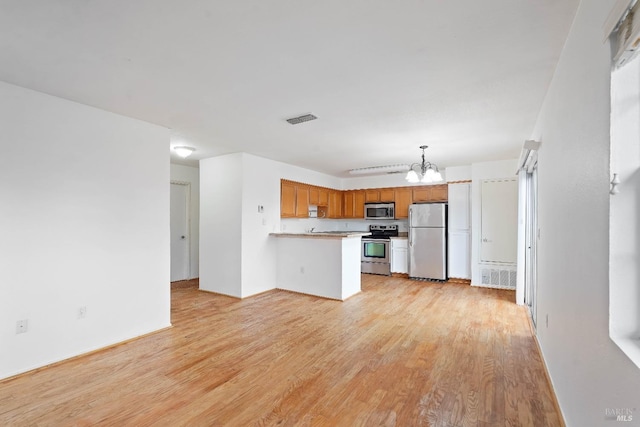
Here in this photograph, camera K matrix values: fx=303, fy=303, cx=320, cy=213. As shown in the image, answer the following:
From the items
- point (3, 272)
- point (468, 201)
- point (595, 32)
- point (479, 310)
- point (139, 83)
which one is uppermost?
point (139, 83)

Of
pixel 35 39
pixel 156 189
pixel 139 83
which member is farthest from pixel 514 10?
pixel 156 189

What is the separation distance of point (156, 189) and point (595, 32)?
394cm

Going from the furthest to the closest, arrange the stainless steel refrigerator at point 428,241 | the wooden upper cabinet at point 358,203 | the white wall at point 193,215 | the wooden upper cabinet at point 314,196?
the wooden upper cabinet at point 358,203 < the wooden upper cabinet at point 314,196 < the white wall at point 193,215 < the stainless steel refrigerator at point 428,241

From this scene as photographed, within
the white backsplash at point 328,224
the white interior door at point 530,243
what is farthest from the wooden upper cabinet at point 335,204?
the white interior door at point 530,243

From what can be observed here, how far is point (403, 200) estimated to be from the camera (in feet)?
22.9

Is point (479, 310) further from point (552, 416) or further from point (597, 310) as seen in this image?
point (597, 310)

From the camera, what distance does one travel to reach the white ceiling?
5.45ft

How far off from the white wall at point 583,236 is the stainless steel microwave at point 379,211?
4.69m

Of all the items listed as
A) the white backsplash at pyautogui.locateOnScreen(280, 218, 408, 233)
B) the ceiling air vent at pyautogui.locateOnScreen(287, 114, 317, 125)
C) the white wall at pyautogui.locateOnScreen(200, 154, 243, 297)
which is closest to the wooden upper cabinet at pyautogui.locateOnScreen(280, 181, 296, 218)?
the white backsplash at pyautogui.locateOnScreen(280, 218, 408, 233)

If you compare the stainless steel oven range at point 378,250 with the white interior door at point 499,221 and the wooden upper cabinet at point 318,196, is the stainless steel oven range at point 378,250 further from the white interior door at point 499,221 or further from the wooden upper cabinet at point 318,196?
the white interior door at point 499,221

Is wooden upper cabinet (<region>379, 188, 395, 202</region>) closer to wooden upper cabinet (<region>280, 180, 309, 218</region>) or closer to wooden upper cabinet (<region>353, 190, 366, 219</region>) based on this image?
wooden upper cabinet (<region>353, 190, 366, 219</region>)

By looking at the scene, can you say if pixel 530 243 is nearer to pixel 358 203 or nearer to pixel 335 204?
pixel 358 203

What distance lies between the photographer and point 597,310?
50.7 inches

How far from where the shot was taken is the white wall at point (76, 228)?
101 inches
